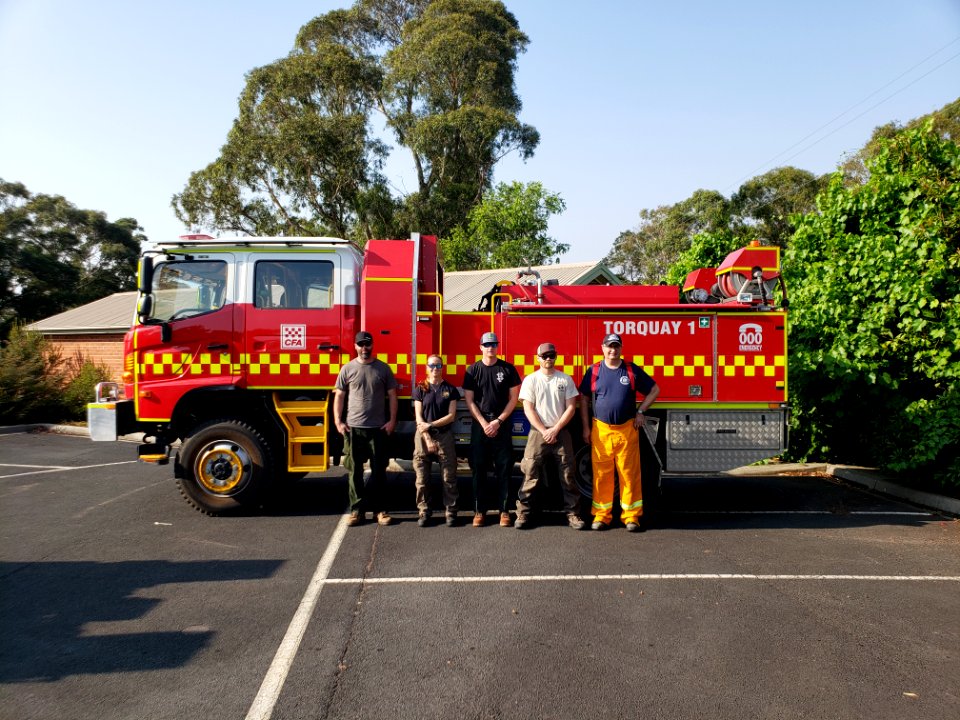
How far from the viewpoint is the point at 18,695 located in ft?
12.0

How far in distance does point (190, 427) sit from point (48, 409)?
13.1 metres

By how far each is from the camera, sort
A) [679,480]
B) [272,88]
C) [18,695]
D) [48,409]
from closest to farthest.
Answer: [18,695] → [679,480] → [48,409] → [272,88]

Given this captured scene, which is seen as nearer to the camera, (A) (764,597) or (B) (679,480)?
(A) (764,597)

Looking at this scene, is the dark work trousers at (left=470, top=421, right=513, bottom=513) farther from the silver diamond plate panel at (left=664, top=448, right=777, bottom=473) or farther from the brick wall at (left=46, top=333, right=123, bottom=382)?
the brick wall at (left=46, top=333, right=123, bottom=382)

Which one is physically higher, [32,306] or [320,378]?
[32,306]

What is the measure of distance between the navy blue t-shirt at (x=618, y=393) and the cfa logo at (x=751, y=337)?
118 centimetres

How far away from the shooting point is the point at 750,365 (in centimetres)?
729

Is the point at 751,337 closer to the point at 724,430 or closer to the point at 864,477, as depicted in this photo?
the point at 724,430

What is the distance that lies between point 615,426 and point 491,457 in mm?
1271

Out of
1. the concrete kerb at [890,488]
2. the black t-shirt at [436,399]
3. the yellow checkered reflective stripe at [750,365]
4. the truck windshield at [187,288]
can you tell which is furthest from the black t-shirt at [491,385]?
the concrete kerb at [890,488]

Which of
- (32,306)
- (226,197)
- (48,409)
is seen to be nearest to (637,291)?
(48,409)

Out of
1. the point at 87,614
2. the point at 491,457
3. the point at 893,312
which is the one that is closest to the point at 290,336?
the point at 491,457

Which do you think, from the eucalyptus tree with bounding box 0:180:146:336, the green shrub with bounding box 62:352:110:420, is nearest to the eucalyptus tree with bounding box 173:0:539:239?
the eucalyptus tree with bounding box 0:180:146:336

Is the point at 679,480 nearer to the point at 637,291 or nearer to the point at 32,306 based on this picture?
the point at 637,291
